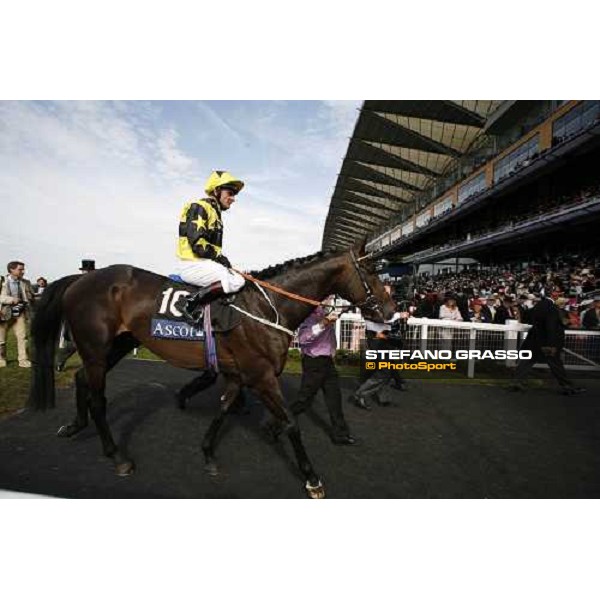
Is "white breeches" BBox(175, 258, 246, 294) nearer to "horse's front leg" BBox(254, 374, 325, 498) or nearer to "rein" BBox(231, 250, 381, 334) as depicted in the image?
"rein" BBox(231, 250, 381, 334)

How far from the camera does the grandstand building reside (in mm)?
13680

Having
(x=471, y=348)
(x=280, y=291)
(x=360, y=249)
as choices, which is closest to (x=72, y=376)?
(x=280, y=291)

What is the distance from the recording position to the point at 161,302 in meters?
3.20

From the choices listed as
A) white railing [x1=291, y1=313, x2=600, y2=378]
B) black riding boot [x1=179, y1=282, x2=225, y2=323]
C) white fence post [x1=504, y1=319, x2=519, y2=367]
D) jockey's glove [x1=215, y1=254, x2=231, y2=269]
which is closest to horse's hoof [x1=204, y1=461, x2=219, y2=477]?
black riding boot [x1=179, y1=282, x2=225, y2=323]

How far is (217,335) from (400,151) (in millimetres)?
32804

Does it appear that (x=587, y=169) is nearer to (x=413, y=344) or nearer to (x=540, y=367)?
(x=540, y=367)

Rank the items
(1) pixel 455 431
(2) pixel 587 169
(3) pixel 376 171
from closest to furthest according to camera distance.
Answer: (1) pixel 455 431 → (2) pixel 587 169 → (3) pixel 376 171

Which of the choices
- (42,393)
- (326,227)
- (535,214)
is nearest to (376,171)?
(535,214)

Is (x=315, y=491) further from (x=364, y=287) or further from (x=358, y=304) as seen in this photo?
(x=364, y=287)

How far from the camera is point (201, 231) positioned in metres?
2.95

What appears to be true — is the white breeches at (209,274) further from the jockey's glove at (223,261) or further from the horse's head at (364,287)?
the horse's head at (364,287)

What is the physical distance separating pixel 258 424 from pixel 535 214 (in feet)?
58.4

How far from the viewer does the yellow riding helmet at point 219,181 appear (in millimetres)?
3096

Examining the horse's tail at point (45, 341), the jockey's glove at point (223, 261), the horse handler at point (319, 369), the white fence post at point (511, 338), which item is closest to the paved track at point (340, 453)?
the horse handler at point (319, 369)
